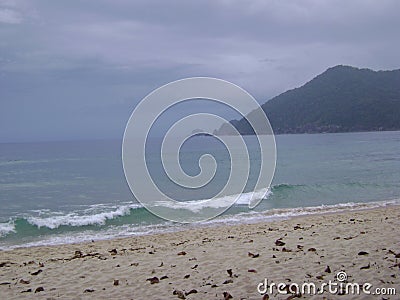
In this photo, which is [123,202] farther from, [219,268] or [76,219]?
[219,268]

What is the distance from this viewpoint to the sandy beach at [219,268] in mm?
6270

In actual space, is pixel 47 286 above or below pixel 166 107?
below

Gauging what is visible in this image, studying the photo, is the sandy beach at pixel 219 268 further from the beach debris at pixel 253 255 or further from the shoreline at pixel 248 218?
the shoreline at pixel 248 218

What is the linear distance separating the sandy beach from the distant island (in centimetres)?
11822

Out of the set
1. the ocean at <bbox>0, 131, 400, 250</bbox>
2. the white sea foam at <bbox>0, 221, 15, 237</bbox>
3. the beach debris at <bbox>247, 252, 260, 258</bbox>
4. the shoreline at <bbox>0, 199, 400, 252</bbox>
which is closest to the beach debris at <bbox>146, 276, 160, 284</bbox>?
the beach debris at <bbox>247, 252, 260, 258</bbox>

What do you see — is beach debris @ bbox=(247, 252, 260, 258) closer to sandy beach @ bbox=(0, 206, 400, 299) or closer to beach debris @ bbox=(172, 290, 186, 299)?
sandy beach @ bbox=(0, 206, 400, 299)

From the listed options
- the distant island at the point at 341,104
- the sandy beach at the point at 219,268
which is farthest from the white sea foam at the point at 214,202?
the distant island at the point at 341,104

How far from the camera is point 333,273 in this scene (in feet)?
21.4

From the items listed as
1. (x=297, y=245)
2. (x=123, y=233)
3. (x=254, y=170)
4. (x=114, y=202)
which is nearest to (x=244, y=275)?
(x=297, y=245)

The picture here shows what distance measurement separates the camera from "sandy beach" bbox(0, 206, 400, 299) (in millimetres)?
6270

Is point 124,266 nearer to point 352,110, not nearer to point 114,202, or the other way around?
point 114,202

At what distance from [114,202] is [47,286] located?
1673 cm

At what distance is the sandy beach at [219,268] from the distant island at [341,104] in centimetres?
11822

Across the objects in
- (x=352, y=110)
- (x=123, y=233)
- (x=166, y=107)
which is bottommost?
(x=123, y=233)
